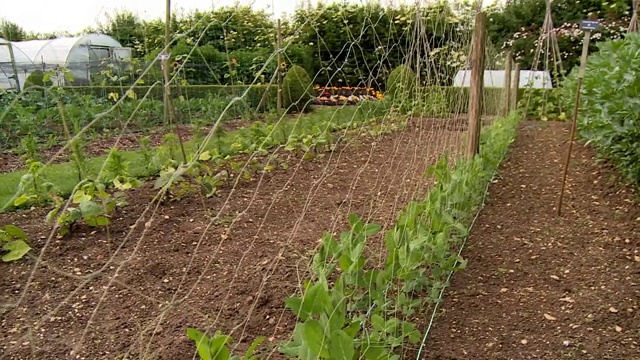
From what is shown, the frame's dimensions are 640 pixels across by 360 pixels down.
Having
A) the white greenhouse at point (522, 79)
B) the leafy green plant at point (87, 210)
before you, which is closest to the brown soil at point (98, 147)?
the leafy green plant at point (87, 210)

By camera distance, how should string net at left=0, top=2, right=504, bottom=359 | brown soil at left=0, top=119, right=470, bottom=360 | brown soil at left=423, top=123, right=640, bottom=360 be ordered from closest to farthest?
1. string net at left=0, top=2, right=504, bottom=359
2. brown soil at left=0, top=119, right=470, bottom=360
3. brown soil at left=423, top=123, right=640, bottom=360

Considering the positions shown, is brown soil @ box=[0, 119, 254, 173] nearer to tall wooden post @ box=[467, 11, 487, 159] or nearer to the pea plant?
tall wooden post @ box=[467, 11, 487, 159]

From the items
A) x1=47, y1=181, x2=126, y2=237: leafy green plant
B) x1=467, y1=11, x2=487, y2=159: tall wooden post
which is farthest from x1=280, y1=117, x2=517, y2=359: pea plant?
x1=47, y1=181, x2=126, y2=237: leafy green plant

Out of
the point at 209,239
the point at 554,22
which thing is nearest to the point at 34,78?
the point at 209,239

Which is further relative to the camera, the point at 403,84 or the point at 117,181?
the point at 403,84

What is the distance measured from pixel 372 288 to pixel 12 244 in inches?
75.0

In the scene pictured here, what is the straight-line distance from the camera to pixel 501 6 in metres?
16.2

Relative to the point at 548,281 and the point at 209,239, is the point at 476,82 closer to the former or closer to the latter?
the point at 548,281

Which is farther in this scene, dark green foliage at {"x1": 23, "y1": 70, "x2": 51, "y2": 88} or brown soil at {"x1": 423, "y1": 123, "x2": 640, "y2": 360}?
dark green foliage at {"x1": 23, "y1": 70, "x2": 51, "y2": 88}

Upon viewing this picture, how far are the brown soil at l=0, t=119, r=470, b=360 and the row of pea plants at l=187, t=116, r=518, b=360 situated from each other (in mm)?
224

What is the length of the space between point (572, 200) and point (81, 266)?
350 cm

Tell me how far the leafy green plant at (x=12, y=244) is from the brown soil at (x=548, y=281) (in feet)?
6.63

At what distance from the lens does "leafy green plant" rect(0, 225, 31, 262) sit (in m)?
2.53

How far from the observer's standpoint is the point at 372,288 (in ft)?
6.14
